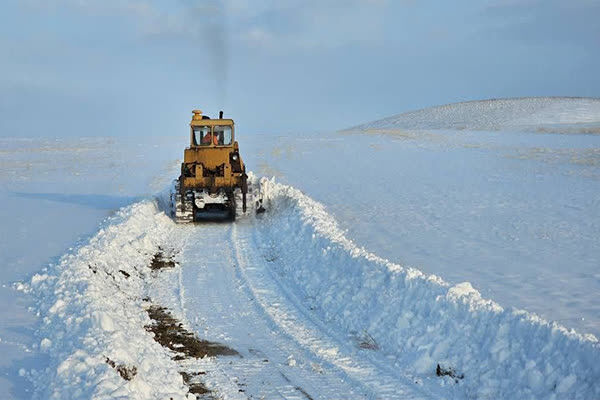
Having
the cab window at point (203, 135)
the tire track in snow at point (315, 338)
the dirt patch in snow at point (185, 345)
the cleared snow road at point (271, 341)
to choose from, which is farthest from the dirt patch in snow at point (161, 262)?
the cab window at point (203, 135)

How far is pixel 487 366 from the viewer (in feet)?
23.0

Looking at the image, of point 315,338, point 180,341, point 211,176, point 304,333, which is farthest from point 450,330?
point 211,176

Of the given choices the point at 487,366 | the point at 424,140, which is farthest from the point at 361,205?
the point at 424,140

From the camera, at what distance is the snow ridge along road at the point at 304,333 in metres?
6.69

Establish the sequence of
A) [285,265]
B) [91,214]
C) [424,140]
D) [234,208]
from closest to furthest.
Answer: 1. [285,265]
2. [234,208]
3. [91,214]
4. [424,140]

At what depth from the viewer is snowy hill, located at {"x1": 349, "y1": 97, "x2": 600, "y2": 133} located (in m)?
70.8

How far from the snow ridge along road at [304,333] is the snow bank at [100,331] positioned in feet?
0.09

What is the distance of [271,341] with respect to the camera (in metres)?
8.60

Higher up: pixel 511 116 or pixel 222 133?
pixel 511 116

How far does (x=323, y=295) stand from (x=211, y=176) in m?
9.48

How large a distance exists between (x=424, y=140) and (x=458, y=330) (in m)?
48.7

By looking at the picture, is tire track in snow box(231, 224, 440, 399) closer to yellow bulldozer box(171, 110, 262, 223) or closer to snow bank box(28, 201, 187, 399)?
snow bank box(28, 201, 187, 399)

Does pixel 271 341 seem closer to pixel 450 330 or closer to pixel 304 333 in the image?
pixel 304 333

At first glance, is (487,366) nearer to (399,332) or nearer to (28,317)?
(399,332)
